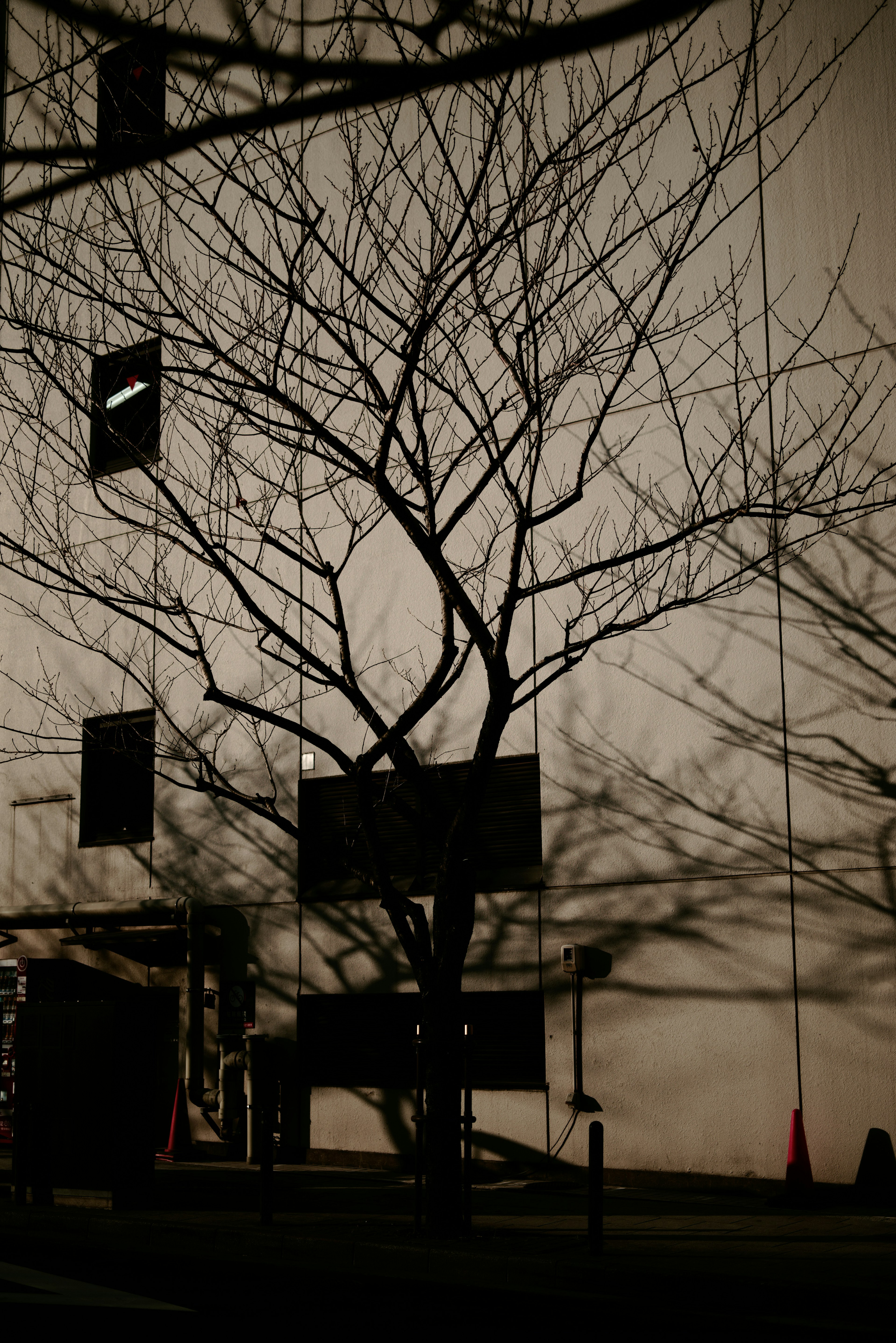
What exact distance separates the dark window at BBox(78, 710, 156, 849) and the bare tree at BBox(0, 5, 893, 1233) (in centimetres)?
69

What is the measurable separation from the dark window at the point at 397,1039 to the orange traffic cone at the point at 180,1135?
1726 mm

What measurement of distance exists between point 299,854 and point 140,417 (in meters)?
6.65

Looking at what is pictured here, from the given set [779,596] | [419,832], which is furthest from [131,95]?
[779,596]

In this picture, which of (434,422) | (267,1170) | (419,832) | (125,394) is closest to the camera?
(267,1170)

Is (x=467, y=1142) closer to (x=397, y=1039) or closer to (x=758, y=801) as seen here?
(x=758, y=801)

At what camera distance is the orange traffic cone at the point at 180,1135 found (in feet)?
53.3

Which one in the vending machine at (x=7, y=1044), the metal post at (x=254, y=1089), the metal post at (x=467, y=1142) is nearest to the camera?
the metal post at (x=467, y=1142)

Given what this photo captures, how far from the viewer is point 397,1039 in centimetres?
1535

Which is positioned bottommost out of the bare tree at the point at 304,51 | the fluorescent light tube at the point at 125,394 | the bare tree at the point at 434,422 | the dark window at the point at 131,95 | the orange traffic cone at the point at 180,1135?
the orange traffic cone at the point at 180,1135

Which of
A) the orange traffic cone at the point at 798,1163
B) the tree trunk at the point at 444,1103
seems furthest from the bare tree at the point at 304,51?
the orange traffic cone at the point at 798,1163

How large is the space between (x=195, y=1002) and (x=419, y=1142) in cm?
680

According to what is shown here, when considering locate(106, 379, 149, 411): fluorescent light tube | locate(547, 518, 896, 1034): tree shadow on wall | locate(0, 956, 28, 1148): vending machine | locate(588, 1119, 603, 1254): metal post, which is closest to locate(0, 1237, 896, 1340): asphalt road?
locate(588, 1119, 603, 1254): metal post

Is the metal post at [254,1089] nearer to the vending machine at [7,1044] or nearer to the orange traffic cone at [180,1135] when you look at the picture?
the orange traffic cone at [180,1135]

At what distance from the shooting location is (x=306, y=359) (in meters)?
16.2
